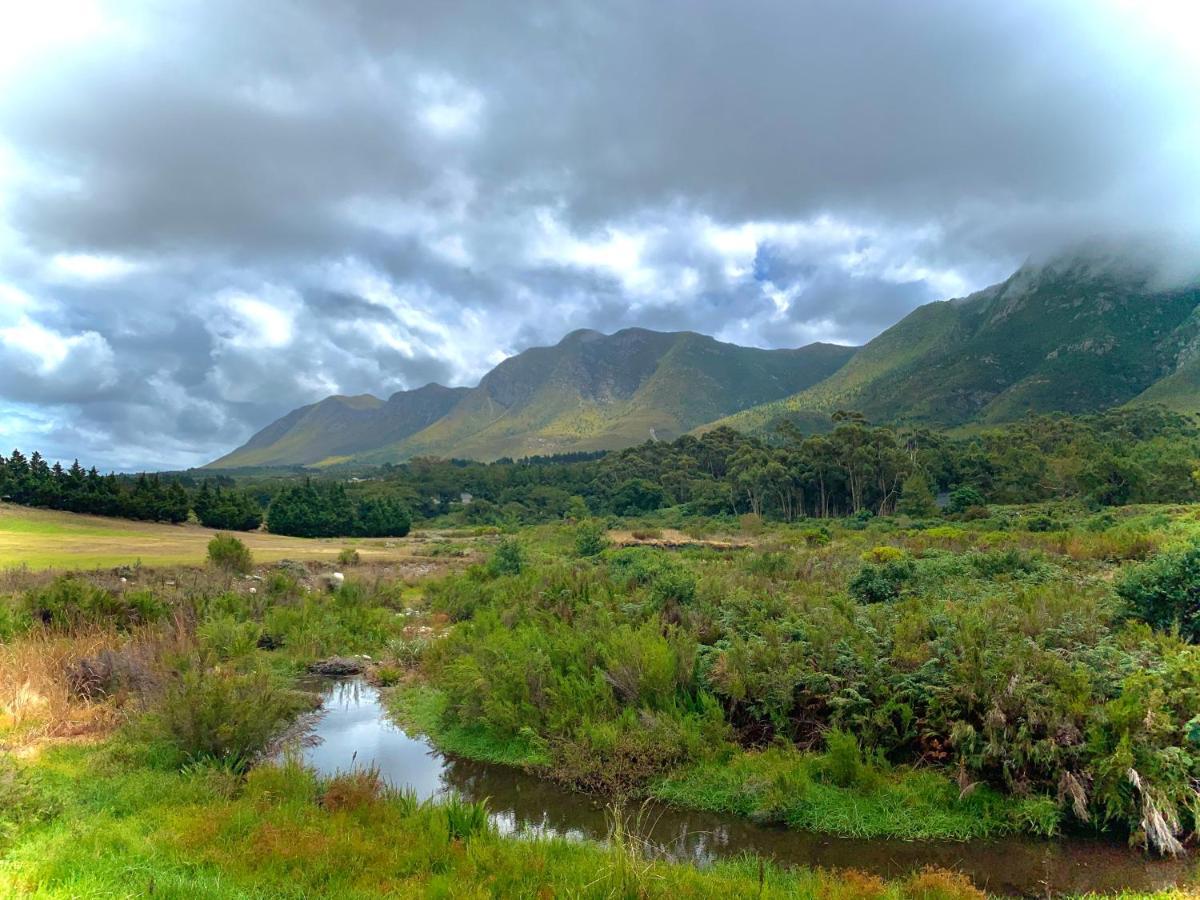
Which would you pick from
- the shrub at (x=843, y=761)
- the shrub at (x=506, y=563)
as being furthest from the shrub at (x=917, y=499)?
the shrub at (x=843, y=761)

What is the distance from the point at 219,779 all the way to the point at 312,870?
3289 mm

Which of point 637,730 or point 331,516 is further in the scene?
point 331,516

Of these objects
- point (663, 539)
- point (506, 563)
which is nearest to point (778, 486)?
point (663, 539)

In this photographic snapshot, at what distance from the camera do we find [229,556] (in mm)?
30812

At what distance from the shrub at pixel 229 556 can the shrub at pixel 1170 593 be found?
3192 cm

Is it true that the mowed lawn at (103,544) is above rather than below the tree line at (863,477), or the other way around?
below

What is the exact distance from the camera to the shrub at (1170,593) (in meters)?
11.4

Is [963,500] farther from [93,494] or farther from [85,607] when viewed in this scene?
[93,494]

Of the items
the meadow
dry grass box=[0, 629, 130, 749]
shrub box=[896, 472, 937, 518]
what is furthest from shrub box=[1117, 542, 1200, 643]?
shrub box=[896, 472, 937, 518]

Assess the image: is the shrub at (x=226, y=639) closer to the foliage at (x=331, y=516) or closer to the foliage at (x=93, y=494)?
the foliage at (x=93, y=494)

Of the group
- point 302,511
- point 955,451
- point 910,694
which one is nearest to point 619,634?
point 910,694

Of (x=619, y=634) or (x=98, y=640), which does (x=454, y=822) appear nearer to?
(x=619, y=634)

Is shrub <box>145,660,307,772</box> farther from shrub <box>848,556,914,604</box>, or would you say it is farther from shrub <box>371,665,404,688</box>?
shrub <box>848,556,914,604</box>

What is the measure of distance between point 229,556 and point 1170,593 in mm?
33334
